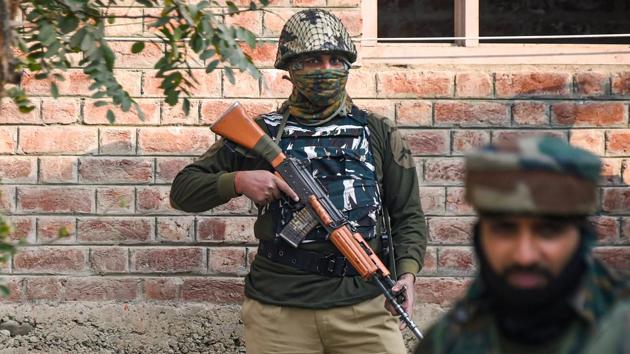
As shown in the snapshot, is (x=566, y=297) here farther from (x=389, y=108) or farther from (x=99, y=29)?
(x=389, y=108)

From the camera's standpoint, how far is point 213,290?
17.4 feet

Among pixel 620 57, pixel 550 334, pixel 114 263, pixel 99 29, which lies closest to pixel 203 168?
pixel 99 29

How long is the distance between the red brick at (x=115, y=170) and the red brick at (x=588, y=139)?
1794mm

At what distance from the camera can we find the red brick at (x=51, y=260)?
5285mm

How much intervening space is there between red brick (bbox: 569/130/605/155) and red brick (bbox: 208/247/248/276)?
1478 mm

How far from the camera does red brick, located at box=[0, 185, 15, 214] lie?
5.25 metres

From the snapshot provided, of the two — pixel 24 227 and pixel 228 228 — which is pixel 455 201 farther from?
pixel 24 227

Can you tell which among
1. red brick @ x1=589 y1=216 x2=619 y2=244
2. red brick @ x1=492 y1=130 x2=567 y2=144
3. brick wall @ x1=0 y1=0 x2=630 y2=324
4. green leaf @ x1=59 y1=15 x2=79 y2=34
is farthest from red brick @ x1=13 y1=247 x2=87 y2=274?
red brick @ x1=589 y1=216 x2=619 y2=244

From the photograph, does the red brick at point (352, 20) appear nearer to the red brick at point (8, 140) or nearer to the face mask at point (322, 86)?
the face mask at point (322, 86)

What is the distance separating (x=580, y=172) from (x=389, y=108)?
3372 millimetres

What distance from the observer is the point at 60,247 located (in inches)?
208

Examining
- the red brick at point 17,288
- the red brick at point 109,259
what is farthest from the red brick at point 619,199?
the red brick at point 17,288

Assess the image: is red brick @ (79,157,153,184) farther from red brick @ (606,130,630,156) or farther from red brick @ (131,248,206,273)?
red brick @ (606,130,630,156)

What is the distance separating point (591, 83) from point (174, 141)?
5.84 ft
